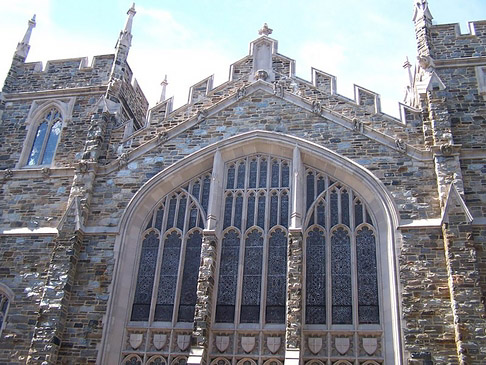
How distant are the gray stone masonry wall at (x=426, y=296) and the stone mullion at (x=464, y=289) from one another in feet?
0.69

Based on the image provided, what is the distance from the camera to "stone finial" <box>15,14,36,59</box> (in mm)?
19562

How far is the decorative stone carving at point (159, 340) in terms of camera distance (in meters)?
Result: 13.3

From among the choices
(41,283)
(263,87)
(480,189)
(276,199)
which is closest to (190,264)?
(276,199)

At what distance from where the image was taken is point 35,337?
521 inches

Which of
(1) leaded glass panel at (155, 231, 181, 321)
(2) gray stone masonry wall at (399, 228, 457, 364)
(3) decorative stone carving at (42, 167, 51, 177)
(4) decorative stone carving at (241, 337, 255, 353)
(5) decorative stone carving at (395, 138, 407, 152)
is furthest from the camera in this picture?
(3) decorative stone carving at (42, 167, 51, 177)

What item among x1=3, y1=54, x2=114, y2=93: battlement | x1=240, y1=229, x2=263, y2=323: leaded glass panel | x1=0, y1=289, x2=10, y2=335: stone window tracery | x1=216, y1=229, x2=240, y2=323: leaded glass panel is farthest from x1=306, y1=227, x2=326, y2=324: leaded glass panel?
x1=3, y1=54, x2=114, y2=93: battlement

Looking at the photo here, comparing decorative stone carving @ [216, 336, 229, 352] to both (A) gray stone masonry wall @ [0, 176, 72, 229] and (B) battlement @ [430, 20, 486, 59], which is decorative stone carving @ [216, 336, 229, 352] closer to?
(A) gray stone masonry wall @ [0, 176, 72, 229]

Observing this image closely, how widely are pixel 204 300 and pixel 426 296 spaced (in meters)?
4.86

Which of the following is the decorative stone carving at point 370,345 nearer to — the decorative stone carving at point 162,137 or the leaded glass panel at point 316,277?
the leaded glass panel at point 316,277

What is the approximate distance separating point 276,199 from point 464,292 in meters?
5.00

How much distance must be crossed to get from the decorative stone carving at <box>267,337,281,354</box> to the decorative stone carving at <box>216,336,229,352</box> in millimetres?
952

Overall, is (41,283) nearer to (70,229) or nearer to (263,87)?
(70,229)

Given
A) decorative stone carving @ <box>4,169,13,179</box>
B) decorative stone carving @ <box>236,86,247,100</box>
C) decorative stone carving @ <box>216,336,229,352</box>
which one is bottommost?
decorative stone carving @ <box>216,336,229,352</box>

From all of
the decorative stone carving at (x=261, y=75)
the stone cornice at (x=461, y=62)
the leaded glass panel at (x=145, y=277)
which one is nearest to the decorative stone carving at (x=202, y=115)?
the decorative stone carving at (x=261, y=75)
